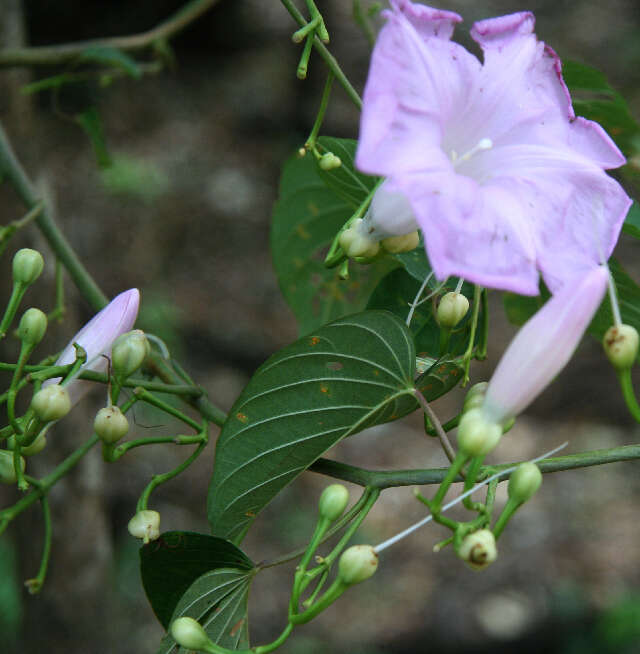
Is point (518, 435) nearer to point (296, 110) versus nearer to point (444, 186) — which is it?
point (296, 110)

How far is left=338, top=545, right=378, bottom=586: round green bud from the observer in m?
0.71

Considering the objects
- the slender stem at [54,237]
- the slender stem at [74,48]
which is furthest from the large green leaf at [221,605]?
the slender stem at [74,48]

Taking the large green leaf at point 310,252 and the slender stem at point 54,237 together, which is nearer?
the slender stem at point 54,237

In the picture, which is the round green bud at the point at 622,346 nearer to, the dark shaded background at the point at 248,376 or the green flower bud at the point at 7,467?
the green flower bud at the point at 7,467

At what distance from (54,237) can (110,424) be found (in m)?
0.51

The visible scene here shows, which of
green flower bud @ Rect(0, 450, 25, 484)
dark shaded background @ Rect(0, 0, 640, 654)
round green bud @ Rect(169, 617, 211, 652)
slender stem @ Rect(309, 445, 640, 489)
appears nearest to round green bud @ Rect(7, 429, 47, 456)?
green flower bud @ Rect(0, 450, 25, 484)

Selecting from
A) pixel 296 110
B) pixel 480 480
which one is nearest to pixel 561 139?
pixel 480 480

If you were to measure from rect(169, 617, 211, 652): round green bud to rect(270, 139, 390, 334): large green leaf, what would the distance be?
2.21 ft

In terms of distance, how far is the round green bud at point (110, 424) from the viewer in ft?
2.65

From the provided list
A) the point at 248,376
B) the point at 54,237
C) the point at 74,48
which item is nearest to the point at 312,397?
the point at 54,237

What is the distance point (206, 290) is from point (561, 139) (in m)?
2.86

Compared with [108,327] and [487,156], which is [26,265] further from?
[487,156]

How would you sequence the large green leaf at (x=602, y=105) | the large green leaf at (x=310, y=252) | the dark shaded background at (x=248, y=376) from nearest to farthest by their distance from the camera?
the large green leaf at (x=602, y=105) → the large green leaf at (x=310, y=252) → the dark shaded background at (x=248, y=376)

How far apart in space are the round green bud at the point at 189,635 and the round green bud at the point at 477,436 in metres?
0.31
